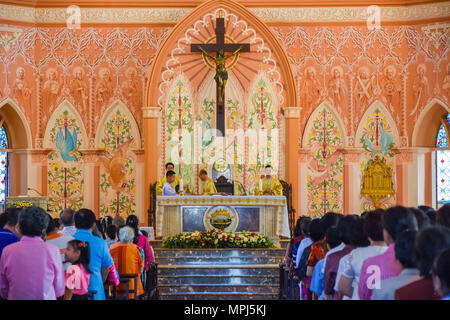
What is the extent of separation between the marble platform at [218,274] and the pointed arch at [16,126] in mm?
5759

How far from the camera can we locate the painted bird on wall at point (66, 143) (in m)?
17.5

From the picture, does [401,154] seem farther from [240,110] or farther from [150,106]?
[150,106]

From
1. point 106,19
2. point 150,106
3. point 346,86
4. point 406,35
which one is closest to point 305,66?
point 346,86

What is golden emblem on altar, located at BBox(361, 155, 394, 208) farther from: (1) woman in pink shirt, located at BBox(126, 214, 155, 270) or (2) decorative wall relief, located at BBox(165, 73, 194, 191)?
(1) woman in pink shirt, located at BBox(126, 214, 155, 270)

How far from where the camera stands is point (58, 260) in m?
5.64

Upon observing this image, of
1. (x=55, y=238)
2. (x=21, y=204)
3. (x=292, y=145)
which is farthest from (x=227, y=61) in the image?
(x=55, y=238)

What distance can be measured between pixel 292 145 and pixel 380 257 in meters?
12.1

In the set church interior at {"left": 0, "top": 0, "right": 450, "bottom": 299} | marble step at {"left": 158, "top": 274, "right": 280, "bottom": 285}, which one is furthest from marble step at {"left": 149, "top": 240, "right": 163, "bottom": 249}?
church interior at {"left": 0, "top": 0, "right": 450, "bottom": 299}

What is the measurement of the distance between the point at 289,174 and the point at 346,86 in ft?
8.79

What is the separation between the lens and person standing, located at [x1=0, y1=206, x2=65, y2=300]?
5.47 m

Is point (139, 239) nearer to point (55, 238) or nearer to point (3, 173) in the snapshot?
point (55, 238)

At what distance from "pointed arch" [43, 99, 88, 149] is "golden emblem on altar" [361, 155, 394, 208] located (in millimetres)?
7006

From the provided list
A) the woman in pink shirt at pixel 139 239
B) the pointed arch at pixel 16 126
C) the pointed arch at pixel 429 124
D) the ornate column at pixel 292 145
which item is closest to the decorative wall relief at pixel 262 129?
the ornate column at pixel 292 145

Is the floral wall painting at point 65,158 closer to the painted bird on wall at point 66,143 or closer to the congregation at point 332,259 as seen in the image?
the painted bird on wall at point 66,143
